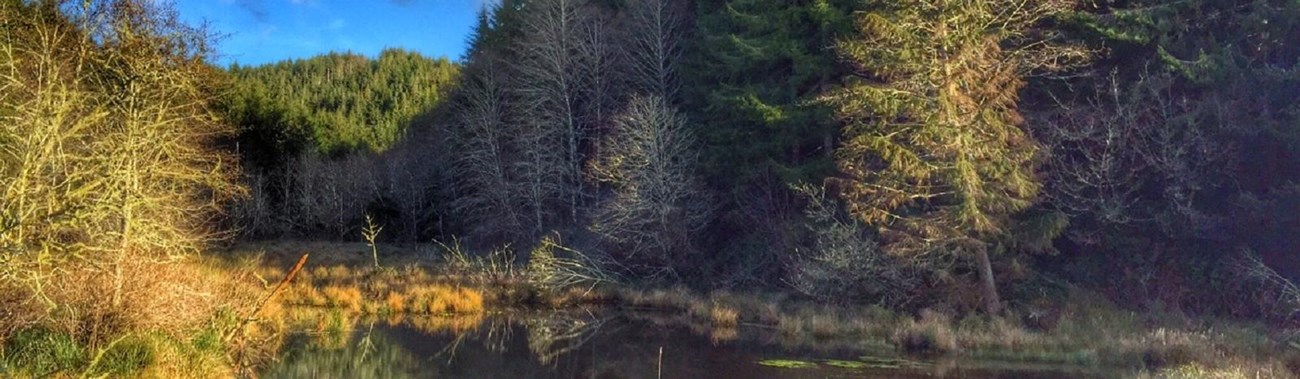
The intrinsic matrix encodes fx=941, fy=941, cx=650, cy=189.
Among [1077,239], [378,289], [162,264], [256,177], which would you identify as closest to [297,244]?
[256,177]

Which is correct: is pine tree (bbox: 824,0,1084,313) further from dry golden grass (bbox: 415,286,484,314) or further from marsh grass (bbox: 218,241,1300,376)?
dry golden grass (bbox: 415,286,484,314)

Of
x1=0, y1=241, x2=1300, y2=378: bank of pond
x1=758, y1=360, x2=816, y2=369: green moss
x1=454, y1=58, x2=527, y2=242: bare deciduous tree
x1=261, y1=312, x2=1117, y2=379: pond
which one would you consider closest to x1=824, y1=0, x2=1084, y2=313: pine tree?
x1=0, y1=241, x2=1300, y2=378: bank of pond

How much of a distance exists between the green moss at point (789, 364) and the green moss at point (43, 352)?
10.7m

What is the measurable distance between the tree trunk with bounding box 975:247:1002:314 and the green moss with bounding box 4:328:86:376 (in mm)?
17052

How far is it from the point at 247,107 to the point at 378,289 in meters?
22.8

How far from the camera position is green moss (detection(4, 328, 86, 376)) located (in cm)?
1156

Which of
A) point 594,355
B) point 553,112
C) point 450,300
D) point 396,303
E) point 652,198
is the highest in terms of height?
point 553,112

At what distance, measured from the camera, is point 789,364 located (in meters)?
17.0

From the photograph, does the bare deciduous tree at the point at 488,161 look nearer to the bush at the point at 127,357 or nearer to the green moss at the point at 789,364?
the green moss at the point at 789,364

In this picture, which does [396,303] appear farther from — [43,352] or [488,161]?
[43,352]

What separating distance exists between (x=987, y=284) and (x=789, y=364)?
6.29 m

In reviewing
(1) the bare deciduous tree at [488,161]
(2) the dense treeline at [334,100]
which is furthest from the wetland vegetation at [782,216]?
(2) the dense treeline at [334,100]

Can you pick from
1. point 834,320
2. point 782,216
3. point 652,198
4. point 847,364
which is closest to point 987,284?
point 834,320

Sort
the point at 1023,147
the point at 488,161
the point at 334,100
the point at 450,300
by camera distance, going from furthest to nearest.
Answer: the point at 334,100 < the point at 488,161 < the point at 450,300 < the point at 1023,147
